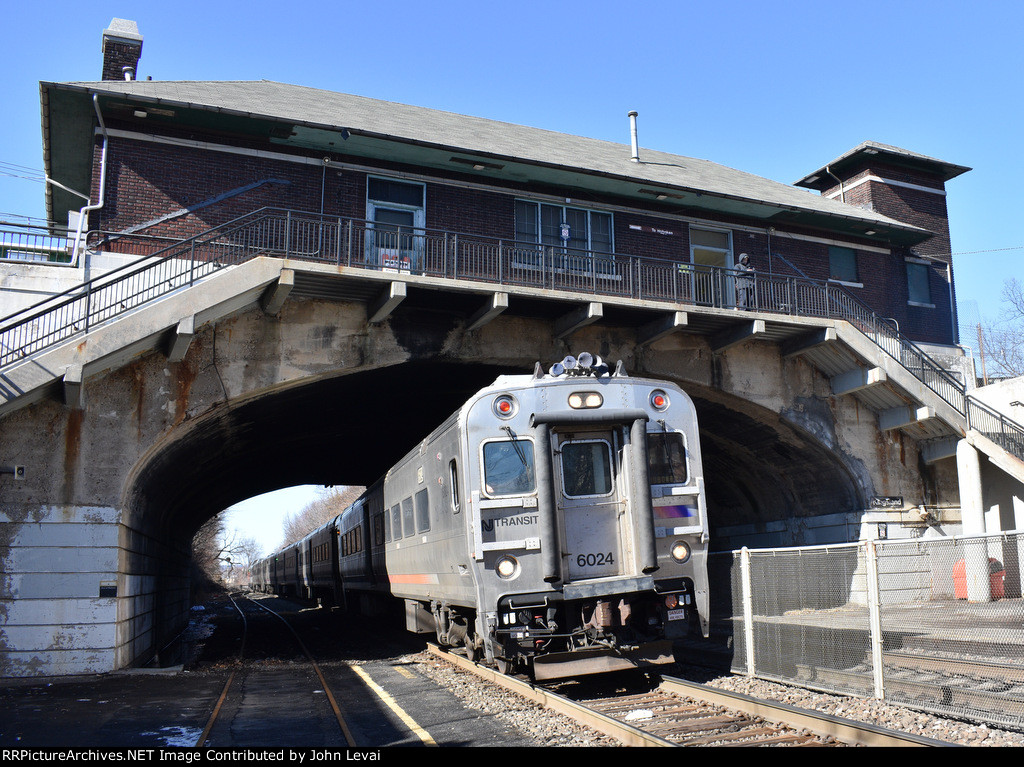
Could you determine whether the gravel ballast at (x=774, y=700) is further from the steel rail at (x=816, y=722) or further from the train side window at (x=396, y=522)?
the train side window at (x=396, y=522)

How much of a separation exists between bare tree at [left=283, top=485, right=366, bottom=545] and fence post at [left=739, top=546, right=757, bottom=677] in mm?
93355

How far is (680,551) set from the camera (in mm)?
9664

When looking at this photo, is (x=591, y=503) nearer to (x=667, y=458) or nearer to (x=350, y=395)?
(x=667, y=458)

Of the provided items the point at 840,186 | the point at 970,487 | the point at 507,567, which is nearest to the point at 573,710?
the point at 507,567

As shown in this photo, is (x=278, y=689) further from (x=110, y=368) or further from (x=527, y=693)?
(x=110, y=368)

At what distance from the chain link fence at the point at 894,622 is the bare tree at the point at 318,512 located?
3688 inches

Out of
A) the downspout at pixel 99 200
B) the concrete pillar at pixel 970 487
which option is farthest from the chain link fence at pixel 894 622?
the downspout at pixel 99 200

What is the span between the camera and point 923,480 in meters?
18.9

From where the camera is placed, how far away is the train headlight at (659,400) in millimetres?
10016

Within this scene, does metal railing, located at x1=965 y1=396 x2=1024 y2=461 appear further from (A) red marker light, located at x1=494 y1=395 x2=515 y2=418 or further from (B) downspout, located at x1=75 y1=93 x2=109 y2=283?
(B) downspout, located at x1=75 y1=93 x2=109 y2=283

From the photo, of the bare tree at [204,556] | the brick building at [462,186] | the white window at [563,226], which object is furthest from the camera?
the bare tree at [204,556]

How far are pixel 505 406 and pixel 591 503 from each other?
147 centimetres

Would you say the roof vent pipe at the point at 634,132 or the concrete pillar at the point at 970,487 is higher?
the roof vent pipe at the point at 634,132

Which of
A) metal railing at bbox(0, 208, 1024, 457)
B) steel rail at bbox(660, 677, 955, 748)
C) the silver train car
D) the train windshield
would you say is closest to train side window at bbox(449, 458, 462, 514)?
the silver train car
